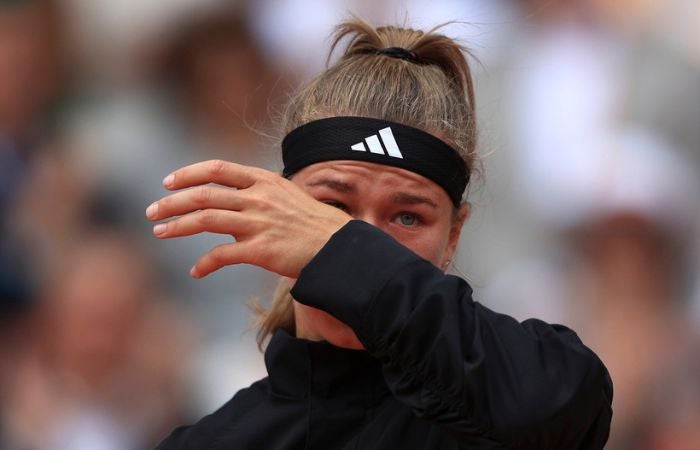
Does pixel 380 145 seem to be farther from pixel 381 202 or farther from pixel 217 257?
pixel 217 257

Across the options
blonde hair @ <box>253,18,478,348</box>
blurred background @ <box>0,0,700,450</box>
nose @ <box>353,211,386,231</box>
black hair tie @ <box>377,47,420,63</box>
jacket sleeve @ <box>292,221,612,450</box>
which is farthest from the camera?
blurred background @ <box>0,0,700,450</box>

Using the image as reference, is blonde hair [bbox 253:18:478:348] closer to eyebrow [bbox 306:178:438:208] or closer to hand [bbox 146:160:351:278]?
eyebrow [bbox 306:178:438:208]

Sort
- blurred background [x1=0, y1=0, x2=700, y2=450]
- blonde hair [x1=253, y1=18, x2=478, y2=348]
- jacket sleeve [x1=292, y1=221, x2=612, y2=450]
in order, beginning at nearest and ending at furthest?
1. jacket sleeve [x1=292, y1=221, x2=612, y2=450]
2. blonde hair [x1=253, y1=18, x2=478, y2=348]
3. blurred background [x1=0, y1=0, x2=700, y2=450]

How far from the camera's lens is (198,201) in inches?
53.7

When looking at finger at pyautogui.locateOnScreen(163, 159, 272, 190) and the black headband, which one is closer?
finger at pyautogui.locateOnScreen(163, 159, 272, 190)

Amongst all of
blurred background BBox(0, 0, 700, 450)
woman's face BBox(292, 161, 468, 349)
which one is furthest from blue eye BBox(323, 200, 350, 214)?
blurred background BBox(0, 0, 700, 450)

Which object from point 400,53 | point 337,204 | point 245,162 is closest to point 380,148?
point 337,204

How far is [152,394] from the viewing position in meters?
2.99

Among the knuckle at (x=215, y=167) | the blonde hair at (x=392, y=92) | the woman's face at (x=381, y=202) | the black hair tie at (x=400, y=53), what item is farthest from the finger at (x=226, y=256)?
the black hair tie at (x=400, y=53)

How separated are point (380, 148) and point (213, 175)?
0.37 meters

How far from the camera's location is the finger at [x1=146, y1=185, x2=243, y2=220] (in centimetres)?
136

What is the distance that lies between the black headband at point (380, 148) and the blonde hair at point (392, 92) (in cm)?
4

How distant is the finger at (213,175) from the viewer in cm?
137

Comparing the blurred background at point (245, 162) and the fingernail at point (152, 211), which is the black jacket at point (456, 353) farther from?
the blurred background at point (245, 162)
